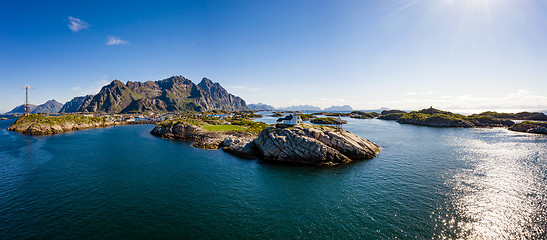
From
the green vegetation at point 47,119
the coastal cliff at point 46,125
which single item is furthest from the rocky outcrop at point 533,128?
the green vegetation at point 47,119

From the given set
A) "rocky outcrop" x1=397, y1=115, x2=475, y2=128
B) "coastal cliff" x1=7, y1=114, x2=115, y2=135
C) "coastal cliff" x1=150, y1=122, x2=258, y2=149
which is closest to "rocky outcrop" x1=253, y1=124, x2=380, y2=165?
"coastal cliff" x1=150, y1=122, x2=258, y2=149

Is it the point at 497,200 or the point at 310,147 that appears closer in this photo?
the point at 497,200

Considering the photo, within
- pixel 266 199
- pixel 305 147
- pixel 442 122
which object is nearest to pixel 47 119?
pixel 305 147

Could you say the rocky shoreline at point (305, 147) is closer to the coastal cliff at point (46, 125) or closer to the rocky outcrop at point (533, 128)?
the coastal cliff at point (46, 125)

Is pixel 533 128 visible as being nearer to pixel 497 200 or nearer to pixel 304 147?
pixel 497 200

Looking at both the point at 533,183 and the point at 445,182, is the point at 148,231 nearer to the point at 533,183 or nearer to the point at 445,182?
the point at 445,182

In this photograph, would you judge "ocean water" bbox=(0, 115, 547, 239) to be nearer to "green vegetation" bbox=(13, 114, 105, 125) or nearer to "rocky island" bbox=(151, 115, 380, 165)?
"rocky island" bbox=(151, 115, 380, 165)
